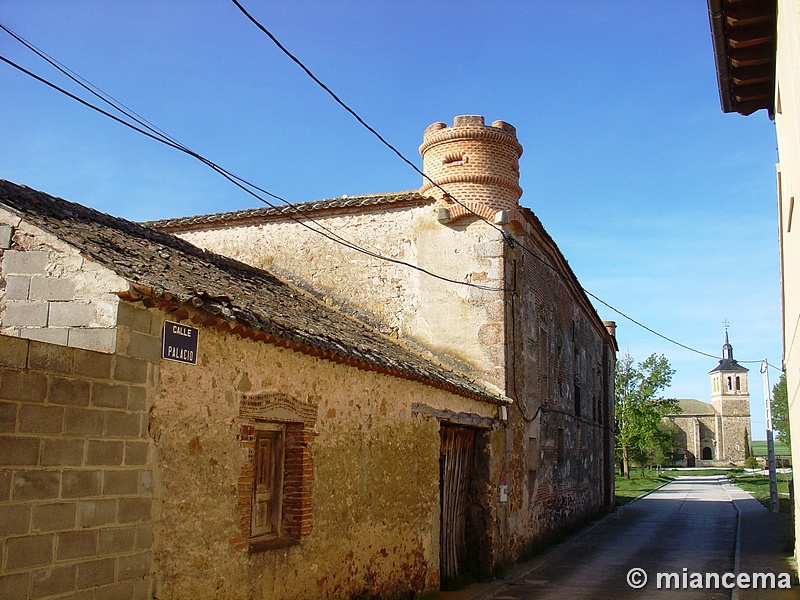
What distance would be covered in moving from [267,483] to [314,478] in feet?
1.73

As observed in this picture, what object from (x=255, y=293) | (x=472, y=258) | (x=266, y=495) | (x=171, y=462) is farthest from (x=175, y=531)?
(x=472, y=258)

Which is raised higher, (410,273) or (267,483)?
(410,273)

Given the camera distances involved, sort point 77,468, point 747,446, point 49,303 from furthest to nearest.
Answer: point 747,446, point 49,303, point 77,468

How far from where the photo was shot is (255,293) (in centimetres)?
921

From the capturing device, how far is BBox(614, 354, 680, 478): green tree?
44.5 meters

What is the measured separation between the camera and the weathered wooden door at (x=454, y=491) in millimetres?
11734

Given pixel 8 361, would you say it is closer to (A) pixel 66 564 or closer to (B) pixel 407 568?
(A) pixel 66 564

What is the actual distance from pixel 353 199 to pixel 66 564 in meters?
10.5

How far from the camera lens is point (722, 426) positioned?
305ft

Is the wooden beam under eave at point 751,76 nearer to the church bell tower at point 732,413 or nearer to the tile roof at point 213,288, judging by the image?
the tile roof at point 213,288

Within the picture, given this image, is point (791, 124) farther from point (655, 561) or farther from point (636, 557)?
point (636, 557)

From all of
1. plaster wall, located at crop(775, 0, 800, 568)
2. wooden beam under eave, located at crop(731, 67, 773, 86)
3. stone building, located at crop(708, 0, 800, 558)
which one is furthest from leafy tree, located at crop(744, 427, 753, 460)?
wooden beam under eave, located at crop(731, 67, 773, 86)

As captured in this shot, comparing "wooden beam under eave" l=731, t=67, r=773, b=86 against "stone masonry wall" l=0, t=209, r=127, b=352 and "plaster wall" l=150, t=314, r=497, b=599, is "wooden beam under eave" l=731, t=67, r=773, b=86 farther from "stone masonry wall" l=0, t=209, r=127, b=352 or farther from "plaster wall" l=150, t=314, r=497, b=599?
"stone masonry wall" l=0, t=209, r=127, b=352

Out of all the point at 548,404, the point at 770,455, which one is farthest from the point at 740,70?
the point at 770,455
